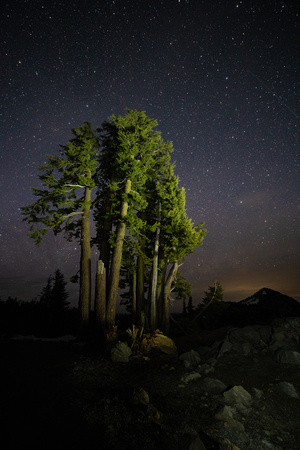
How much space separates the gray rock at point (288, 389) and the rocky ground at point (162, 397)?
0.08ft

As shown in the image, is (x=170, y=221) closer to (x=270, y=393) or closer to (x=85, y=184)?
(x=85, y=184)

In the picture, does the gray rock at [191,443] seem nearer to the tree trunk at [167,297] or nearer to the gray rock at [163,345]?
the gray rock at [163,345]

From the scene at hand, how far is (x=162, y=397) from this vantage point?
5496mm

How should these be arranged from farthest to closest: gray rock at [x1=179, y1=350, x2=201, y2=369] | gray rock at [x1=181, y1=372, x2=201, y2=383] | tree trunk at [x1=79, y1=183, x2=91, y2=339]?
tree trunk at [x1=79, y1=183, x2=91, y2=339] → gray rock at [x1=179, y1=350, x2=201, y2=369] → gray rock at [x1=181, y1=372, x2=201, y2=383]

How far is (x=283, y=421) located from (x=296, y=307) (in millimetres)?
34643

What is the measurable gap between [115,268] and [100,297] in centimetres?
190

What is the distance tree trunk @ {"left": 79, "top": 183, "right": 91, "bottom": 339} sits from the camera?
12787mm

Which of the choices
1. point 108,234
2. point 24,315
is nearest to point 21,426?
point 108,234

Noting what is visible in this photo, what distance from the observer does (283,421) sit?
481 centimetres

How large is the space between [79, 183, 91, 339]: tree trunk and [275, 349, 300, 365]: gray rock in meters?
9.60

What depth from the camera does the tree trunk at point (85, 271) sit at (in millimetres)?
12787

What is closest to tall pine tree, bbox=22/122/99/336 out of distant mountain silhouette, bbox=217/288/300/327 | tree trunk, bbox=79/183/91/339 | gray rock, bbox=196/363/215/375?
tree trunk, bbox=79/183/91/339

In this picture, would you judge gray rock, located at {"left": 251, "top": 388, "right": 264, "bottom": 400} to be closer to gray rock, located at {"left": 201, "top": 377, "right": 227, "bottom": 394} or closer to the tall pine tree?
gray rock, located at {"left": 201, "top": 377, "right": 227, "bottom": 394}

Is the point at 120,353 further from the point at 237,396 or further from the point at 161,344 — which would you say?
the point at 237,396
